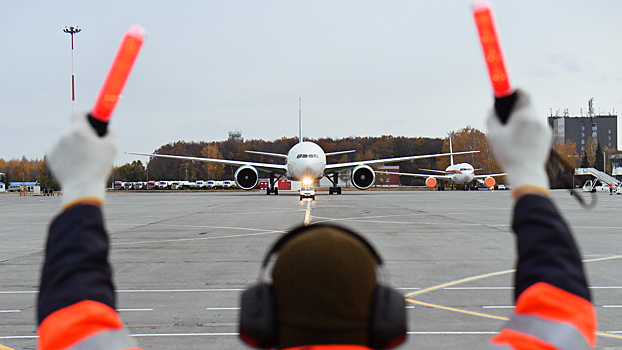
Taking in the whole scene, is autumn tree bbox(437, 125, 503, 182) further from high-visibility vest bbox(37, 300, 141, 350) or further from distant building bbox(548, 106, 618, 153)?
high-visibility vest bbox(37, 300, 141, 350)

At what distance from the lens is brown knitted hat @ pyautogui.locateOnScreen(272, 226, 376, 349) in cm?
94

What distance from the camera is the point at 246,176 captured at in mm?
38312

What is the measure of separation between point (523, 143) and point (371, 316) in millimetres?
468

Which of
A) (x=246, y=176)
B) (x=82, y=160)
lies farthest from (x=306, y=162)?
(x=82, y=160)

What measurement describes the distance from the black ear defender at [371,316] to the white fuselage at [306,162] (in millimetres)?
33584

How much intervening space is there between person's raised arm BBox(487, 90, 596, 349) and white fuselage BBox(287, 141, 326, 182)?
33524 mm

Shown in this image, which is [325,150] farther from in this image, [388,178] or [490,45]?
[490,45]

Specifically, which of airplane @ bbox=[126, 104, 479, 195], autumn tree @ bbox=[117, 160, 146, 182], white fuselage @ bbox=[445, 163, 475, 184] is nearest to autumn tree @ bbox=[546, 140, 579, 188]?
airplane @ bbox=[126, 104, 479, 195]

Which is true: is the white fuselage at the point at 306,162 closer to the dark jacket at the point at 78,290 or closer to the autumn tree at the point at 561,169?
the autumn tree at the point at 561,169

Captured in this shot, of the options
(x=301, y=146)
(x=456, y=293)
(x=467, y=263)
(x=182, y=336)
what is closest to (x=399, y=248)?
(x=467, y=263)

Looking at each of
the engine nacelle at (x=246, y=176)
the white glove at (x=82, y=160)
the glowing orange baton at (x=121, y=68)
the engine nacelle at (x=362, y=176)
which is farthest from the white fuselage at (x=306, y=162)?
the glowing orange baton at (x=121, y=68)

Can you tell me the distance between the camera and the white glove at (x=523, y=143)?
1.03 m

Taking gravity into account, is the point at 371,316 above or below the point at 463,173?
below

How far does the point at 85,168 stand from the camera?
1.12 meters
